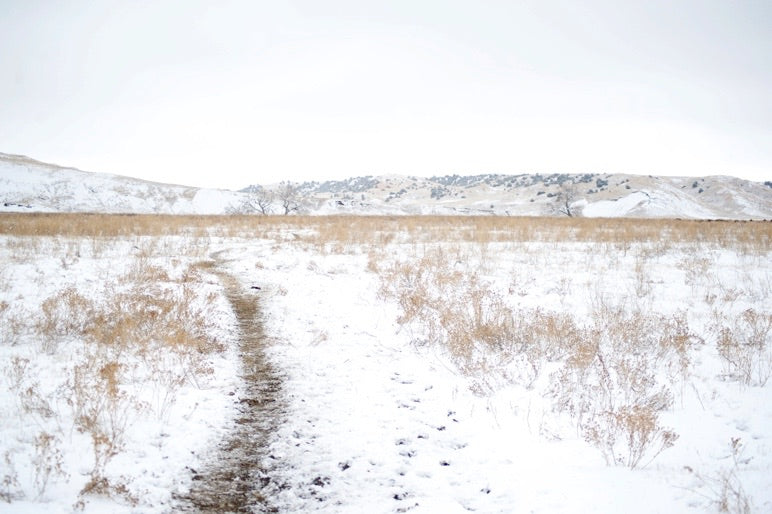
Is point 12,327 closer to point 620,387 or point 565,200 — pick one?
point 620,387

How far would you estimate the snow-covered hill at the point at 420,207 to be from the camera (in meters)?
59.9

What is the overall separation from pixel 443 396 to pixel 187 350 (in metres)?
3.43

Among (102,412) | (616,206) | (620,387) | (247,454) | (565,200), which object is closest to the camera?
(247,454)

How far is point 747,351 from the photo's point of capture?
5.41 meters

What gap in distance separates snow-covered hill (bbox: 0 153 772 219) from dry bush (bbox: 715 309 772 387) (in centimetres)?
6247

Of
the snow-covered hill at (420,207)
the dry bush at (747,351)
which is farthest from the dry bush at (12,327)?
the snow-covered hill at (420,207)

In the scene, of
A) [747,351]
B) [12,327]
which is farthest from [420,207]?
[12,327]

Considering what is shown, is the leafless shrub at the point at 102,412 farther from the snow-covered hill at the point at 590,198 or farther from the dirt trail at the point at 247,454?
the snow-covered hill at the point at 590,198

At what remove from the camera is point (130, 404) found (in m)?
4.05

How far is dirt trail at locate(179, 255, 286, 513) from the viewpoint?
3.09 m

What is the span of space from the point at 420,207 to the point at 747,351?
88.7 m

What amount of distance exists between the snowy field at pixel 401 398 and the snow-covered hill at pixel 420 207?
56513 mm

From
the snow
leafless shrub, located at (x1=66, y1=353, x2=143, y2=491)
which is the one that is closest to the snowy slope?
leafless shrub, located at (x1=66, y1=353, x2=143, y2=491)

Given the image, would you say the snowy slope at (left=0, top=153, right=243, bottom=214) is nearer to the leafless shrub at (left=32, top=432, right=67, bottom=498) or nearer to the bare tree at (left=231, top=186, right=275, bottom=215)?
the bare tree at (left=231, top=186, right=275, bottom=215)
